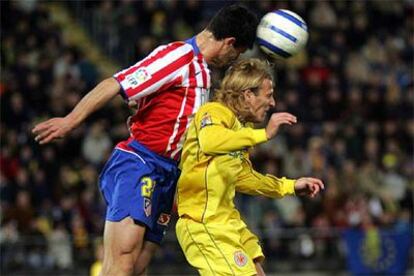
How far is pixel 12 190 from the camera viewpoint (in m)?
15.9

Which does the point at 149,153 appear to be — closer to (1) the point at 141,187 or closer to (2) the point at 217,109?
(1) the point at 141,187

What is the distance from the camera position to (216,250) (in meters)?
7.33

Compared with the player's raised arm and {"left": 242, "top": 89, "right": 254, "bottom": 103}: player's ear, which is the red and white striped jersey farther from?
{"left": 242, "top": 89, "right": 254, "bottom": 103}: player's ear

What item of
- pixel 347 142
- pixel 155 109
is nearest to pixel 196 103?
pixel 155 109

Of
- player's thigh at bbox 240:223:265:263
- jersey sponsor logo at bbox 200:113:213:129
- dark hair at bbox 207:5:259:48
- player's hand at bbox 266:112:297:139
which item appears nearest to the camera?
player's hand at bbox 266:112:297:139

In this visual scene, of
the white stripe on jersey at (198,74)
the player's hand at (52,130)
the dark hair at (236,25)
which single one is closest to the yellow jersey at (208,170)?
the white stripe on jersey at (198,74)

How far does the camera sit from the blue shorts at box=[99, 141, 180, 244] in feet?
25.6

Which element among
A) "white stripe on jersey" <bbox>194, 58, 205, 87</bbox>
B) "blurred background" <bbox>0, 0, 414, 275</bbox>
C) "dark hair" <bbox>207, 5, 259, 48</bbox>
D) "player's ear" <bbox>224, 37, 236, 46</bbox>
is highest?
"dark hair" <bbox>207, 5, 259, 48</bbox>

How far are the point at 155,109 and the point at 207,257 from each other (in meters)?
1.13

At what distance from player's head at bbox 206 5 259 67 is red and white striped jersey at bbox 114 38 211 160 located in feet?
0.49

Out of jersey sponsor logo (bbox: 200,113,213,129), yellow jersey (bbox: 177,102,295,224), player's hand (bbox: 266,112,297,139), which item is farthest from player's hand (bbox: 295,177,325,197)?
jersey sponsor logo (bbox: 200,113,213,129)

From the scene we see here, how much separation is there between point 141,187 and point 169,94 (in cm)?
65

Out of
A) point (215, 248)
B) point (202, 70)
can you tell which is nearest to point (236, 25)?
point (202, 70)

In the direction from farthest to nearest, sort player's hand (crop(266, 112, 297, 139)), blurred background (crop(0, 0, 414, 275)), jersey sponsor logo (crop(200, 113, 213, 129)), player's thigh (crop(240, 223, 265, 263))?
1. blurred background (crop(0, 0, 414, 275))
2. player's thigh (crop(240, 223, 265, 263))
3. jersey sponsor logo (crop(200, 113, 213, 129))
4. player's hand (crop(266, 112, 297, 139))
